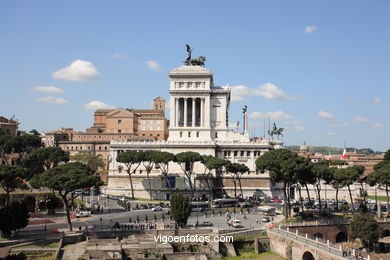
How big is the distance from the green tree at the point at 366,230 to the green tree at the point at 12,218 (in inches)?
1514

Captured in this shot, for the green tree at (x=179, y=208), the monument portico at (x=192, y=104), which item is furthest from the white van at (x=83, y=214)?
the monument portico at (x=192, y=104)

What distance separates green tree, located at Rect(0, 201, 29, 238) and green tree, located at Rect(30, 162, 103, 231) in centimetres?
489

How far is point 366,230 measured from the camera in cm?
5281

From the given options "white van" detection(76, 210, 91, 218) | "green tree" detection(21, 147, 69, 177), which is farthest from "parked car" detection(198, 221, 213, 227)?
"green tree" detection(21, 147, 69, 177)

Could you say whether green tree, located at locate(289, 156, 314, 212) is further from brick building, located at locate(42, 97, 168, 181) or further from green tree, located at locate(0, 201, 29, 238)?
brick building, located at locate(42, 97, 168, 181)

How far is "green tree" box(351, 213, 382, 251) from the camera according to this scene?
52.8m

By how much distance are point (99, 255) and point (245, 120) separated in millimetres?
76431

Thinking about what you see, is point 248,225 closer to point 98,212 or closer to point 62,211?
point 98,212

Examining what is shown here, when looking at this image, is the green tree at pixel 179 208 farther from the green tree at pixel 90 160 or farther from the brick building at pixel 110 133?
the brick building at pixel 110 133

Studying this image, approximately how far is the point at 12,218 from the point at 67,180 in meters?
7.75

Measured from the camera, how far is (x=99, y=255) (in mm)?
45906

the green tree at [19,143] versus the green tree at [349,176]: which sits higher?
the green tree at [19,143]

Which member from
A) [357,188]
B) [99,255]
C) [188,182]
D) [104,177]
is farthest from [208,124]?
[99,255]

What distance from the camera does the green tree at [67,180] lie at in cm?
5400
